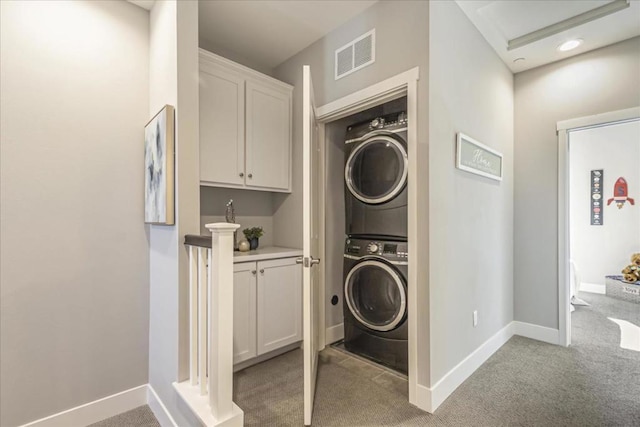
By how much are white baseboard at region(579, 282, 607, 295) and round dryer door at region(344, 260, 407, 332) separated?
164 inches

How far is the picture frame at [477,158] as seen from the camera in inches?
83.3

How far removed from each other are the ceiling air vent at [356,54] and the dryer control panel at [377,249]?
1315 millimetres

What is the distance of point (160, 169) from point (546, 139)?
329 centimetres

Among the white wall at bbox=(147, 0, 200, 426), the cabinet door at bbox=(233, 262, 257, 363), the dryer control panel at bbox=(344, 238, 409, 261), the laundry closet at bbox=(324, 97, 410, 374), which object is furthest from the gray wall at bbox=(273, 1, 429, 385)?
the white wall at bbox=(147, 0, 200, 426)

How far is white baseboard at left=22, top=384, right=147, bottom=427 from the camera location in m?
1.70

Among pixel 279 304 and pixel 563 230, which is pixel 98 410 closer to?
pixel 279 304

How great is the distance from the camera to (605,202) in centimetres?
448

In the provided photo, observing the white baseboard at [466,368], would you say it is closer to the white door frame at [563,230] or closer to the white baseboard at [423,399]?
the white baseboard at [423,399]

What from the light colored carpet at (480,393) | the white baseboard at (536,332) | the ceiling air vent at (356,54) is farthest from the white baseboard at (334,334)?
the ceiling air vent at (356,54)

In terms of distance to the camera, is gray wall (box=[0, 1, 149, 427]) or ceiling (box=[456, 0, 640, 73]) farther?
ceiling (box=[456, 0, 640, 73])

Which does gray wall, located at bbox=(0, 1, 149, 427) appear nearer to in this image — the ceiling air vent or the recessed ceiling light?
the ceiling air vent

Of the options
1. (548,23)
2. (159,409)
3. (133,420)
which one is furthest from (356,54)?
(133,420)

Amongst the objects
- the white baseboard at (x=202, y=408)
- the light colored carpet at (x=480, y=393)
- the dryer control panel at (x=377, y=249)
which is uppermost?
the dryer control panel at (x=377, y=249)

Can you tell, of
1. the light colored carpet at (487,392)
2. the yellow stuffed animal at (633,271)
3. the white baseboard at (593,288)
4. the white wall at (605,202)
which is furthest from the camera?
the white baseboard at (593,288)
